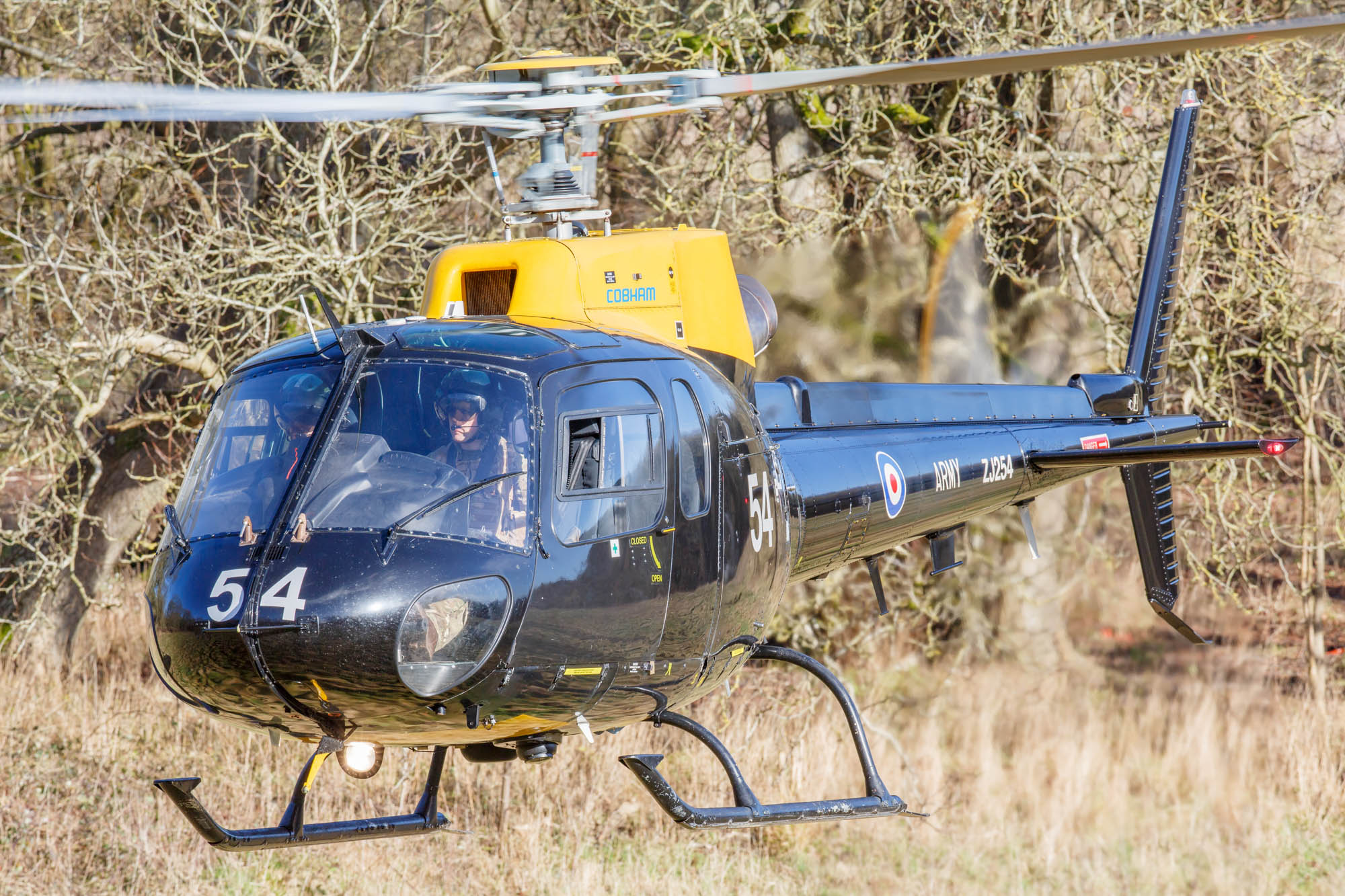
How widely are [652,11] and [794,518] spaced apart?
6145 mm

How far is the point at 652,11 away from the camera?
9789 mm

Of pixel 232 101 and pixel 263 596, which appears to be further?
pixel 232 101

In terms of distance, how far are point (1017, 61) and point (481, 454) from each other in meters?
2.14

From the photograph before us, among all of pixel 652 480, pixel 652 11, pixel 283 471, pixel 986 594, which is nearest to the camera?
pixel 283 471

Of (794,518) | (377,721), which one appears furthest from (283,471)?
(794,518)

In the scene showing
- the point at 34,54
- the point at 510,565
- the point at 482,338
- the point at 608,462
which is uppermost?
the point at 34,54

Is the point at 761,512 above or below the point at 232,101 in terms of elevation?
below

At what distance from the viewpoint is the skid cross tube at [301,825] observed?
13.6ft

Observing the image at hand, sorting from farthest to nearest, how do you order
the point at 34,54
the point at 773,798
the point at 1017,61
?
the point at 773,798
the point at 34,54
the point at 1017,61

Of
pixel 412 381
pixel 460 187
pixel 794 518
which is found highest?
pixel 460 187

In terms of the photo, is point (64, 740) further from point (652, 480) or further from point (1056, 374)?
point (1056, 374)

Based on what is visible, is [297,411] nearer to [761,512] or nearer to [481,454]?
[481,454]

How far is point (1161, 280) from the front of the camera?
23.9 feet

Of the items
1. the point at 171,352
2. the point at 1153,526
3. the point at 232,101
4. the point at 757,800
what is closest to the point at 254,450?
the point at 232,101
